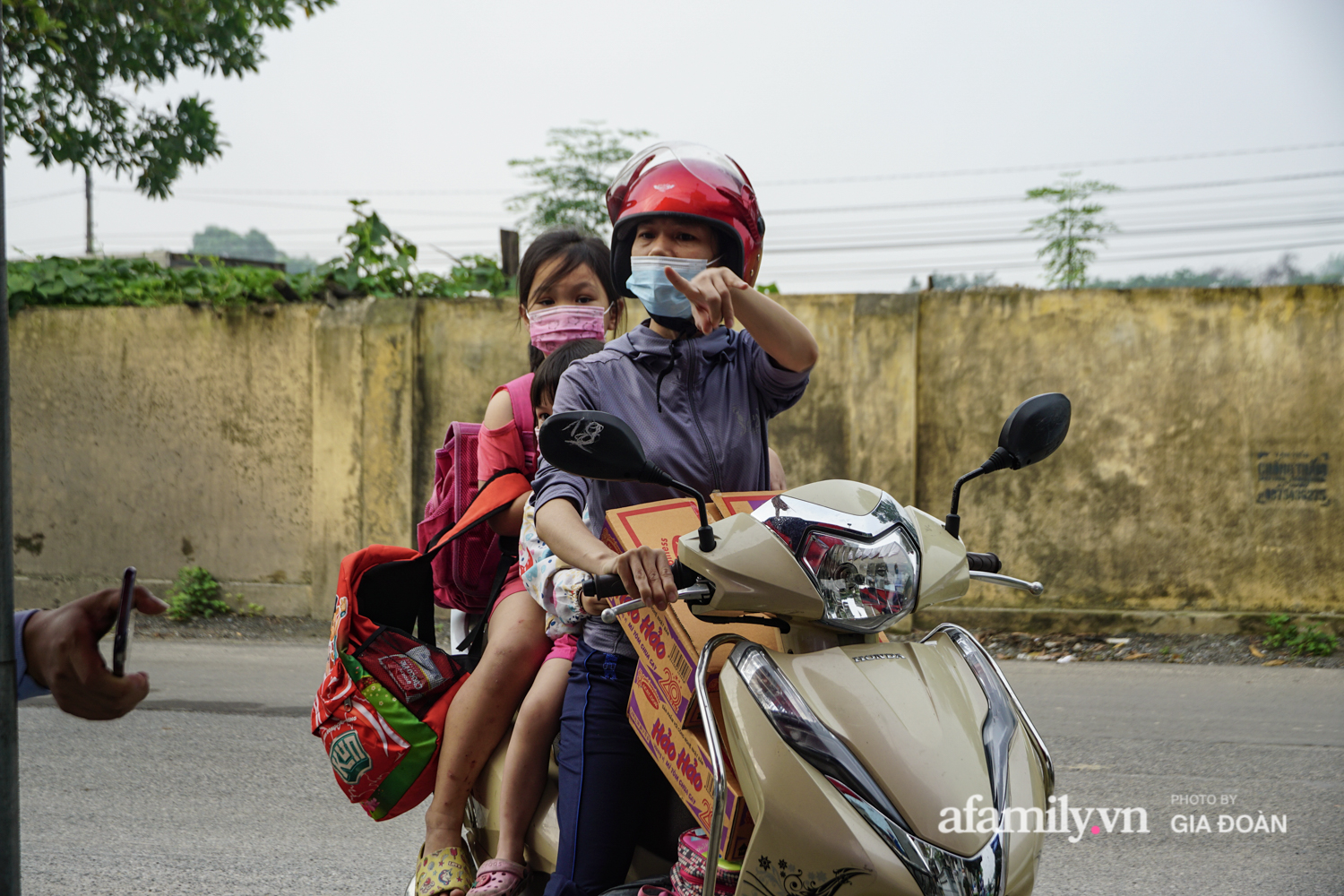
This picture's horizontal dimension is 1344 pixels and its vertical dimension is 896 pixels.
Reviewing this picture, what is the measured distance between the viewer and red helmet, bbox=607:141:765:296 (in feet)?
6.43

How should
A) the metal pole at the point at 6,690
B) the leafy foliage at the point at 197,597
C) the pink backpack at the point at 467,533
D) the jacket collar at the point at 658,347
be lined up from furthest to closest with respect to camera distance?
the leafy foliage at the point at 197,597 → the pink backpack at the point at 467,533 → the jacket collar at the point at 658,347 → the metal pole at the point at 6,690

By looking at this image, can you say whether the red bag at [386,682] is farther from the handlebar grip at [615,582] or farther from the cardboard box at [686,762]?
the handlebar grip at [615,582]

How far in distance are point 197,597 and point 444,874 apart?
251 inches

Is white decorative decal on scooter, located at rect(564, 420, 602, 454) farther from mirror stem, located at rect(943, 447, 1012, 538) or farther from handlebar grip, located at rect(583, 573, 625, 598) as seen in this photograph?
mirror stem, located at rect(943, 447, 1012, 538)

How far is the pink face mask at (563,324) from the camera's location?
2.73 meters

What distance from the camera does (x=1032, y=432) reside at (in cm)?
186

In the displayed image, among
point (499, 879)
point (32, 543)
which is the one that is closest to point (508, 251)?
point (32, 543)

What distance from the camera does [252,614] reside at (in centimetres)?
789

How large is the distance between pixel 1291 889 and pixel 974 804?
2377mm

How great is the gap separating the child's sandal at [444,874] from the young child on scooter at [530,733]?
58mm

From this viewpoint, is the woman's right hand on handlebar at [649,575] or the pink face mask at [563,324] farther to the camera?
the pink face mask at [563,324]

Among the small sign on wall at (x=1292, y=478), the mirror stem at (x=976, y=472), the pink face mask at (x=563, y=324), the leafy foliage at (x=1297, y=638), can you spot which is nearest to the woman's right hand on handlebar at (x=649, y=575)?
the mirror stem at (x=976, y=472)

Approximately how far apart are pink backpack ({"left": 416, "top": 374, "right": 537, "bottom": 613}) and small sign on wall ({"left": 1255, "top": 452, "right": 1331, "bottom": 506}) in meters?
5.88

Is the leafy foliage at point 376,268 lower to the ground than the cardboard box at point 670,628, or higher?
higher
